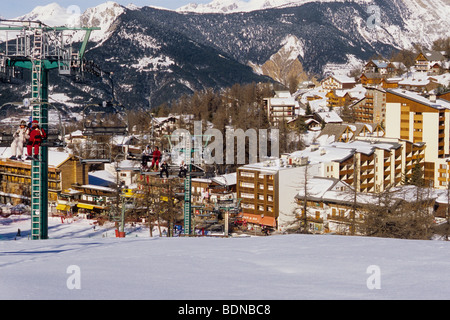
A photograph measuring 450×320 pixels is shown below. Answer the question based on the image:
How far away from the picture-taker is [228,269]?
7.44 m

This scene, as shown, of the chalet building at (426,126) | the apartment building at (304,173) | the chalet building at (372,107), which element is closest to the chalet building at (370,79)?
the chalet building at (372,107)

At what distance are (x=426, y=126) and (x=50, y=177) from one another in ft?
112

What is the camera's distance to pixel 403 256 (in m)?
8.45

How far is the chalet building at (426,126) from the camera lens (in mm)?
52094

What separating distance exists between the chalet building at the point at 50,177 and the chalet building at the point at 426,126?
98.0 feet

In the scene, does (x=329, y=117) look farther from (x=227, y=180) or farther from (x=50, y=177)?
(x=50, y=177)

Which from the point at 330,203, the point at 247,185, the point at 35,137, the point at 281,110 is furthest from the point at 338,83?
the point at 35,137

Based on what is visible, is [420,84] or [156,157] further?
[420,84]

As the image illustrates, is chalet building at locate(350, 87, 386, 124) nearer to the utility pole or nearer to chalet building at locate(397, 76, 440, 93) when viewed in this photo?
chalet building at locate(397, 76, 440, 93)

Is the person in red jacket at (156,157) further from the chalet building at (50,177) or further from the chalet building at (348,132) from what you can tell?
the chalet building at (348,132)

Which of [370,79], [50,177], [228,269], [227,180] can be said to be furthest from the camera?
[370,79]

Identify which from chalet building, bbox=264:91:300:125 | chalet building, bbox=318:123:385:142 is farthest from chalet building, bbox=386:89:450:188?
chalet building, bbox=264:91:300:125

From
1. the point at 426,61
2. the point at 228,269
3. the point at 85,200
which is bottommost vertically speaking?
the point at 85,200

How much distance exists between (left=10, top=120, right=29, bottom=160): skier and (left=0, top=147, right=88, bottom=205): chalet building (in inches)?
1321
